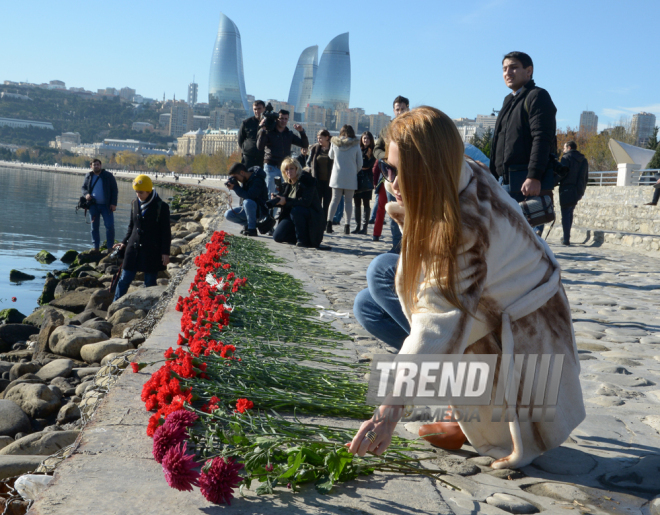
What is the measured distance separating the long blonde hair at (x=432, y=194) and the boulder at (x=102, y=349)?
11.1 ft

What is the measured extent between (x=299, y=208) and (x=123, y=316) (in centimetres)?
368

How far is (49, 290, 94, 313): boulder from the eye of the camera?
8750mm

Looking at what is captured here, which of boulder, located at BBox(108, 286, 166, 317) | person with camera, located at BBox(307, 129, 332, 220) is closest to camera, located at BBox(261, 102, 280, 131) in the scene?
person with camera, located at BBox(307, 129, 332, 220)

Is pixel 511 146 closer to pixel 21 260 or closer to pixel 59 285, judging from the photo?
pixel 59 285

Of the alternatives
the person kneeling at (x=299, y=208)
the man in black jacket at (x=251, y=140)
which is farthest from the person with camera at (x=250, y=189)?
the person kneeling at (x=299, y=208)

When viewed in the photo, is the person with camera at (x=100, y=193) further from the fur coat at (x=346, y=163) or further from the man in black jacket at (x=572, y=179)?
the man in black jacket at (x=572, y=179)

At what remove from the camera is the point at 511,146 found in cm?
515

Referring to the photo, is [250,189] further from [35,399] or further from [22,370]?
[35,399]

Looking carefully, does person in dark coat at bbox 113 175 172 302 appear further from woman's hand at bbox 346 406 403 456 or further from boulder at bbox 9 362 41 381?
woman's hand at bbox 346 406 403 456

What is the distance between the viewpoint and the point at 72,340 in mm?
5398

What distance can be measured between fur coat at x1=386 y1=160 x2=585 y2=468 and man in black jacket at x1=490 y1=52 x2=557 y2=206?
2.82 meters

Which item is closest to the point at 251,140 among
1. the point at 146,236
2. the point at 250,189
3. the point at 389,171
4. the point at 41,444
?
the point at 250,189

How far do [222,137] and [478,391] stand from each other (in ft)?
561

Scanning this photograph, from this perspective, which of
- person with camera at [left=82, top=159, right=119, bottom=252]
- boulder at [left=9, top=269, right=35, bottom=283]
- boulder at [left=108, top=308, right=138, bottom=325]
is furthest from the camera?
boulder at [left=9, top=269, right=35, bottom=283]
